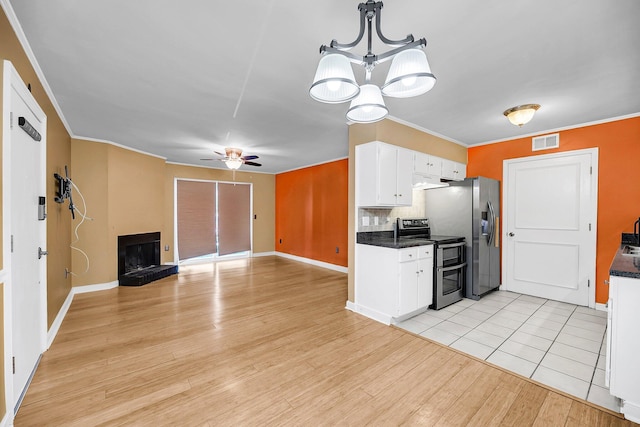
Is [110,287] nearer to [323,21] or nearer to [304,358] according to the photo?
[304,358]

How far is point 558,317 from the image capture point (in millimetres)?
3316

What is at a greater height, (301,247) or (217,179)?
(217,179)

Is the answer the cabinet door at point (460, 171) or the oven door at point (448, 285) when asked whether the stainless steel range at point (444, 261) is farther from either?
the cabinet door at point (460, 171)

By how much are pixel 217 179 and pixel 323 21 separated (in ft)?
19.9

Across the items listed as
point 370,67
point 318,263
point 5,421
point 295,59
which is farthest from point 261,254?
point 370,67

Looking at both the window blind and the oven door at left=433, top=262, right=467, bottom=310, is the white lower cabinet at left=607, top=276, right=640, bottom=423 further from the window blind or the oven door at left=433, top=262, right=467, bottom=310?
the window blind

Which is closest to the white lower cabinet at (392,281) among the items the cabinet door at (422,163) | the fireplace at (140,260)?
the cabinet door at (422,163)

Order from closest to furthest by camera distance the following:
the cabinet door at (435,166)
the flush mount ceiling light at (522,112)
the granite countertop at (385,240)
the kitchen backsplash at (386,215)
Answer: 1. the flush mount ceiling light at (522,112)
2. the granite countertop at (385,240)
3. the kitchen backsplash at (386,215)
4. the cabinet door at (435,166)

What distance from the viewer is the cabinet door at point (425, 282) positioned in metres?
3.31

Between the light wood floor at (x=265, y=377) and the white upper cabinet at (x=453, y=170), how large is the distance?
249 centimetres

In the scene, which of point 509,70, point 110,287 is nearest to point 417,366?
point 509,70

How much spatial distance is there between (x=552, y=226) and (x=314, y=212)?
4405mm

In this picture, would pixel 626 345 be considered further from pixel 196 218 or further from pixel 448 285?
pixel 196 218

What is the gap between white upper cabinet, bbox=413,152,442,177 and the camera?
3.67 metres
